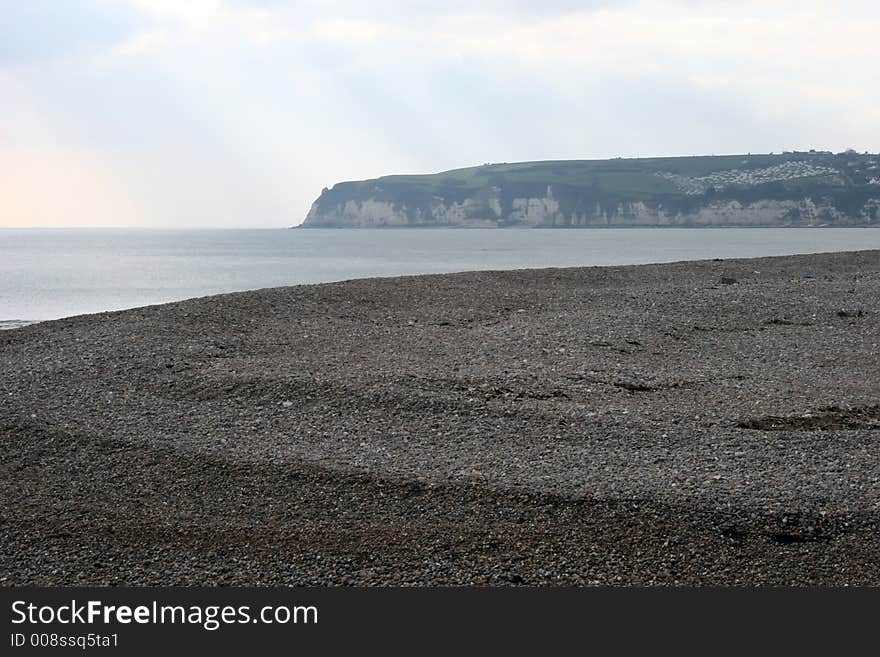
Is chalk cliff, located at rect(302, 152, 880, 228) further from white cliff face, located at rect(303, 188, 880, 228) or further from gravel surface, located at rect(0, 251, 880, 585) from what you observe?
gravel surface, located at rect(0, 251, 880, 585)

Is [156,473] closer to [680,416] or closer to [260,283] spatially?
[680,416]

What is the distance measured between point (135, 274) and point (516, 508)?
4987cm

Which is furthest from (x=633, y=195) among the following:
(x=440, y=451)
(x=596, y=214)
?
(x=440, y=451)

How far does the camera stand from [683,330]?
45.4 feet

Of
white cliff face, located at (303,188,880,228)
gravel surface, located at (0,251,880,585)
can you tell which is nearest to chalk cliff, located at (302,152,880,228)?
white cliff face, located at (303,188,880,228)

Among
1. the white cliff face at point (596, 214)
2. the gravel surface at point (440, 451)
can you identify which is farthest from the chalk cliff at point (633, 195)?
the gravel surface at point (440, 451)

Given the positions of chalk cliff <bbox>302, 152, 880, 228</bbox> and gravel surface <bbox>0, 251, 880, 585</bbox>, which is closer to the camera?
gravel surface <bbox>0, 251, 880, 585</bbox>

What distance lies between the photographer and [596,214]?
16838 cm

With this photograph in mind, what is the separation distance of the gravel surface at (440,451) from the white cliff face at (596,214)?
149475 mm

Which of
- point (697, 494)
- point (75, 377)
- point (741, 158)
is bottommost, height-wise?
point (697, 494)

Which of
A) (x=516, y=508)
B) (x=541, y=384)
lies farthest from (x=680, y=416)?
(x=516, y=508)

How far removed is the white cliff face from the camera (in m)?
152

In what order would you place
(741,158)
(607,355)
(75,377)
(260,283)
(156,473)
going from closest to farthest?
(156,473)
(75,377)
(607,355)
(260,283)
(741,158)

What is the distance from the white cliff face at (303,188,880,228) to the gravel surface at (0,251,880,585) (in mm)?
149475
